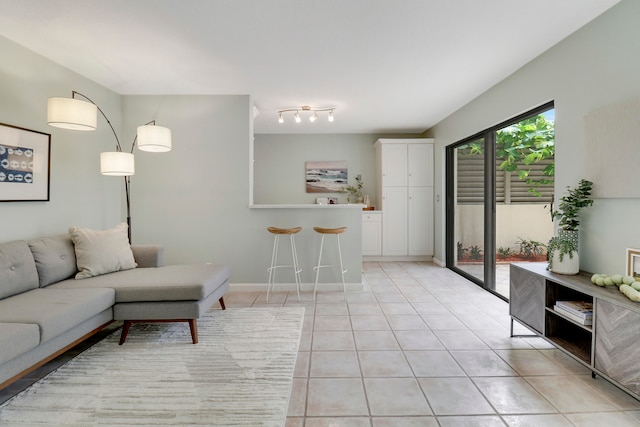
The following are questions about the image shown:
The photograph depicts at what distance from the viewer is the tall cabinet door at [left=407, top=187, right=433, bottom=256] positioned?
5.70 meters

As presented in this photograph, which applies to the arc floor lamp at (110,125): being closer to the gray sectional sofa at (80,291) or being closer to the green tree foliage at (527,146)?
the gray sectional sofa at (80,291)

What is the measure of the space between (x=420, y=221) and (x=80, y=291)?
16.4 ft

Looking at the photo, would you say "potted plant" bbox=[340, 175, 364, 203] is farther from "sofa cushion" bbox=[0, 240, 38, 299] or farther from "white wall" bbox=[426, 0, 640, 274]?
"sofa cushion" bbox=[0, 240, 38, 299]

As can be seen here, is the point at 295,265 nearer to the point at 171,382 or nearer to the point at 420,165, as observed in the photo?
the point at 171,382

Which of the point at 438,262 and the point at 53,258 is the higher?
the point at 53,258

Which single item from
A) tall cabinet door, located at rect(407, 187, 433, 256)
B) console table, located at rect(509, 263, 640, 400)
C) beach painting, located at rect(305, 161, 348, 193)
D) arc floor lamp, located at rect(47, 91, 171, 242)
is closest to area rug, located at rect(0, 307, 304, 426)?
arc floor lamp, located at rect(47, 91, 171, 242)

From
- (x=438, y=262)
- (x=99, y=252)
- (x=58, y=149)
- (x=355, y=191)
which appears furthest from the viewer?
(x=355, y=191)

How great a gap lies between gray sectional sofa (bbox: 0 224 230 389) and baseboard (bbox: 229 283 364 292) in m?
0.81

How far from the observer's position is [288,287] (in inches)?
156

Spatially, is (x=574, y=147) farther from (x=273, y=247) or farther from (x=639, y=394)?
(x=273, y=247)

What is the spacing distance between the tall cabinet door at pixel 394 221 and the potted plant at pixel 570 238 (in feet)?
11.1

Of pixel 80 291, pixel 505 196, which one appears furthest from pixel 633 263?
pixel 80 291

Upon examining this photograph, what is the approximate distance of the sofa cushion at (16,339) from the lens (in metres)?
1.56

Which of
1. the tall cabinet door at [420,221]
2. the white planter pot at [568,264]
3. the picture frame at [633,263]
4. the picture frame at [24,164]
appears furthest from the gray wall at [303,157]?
the picture frame at [633,263]
